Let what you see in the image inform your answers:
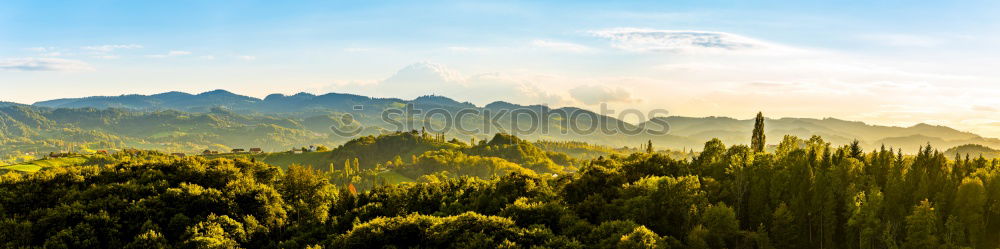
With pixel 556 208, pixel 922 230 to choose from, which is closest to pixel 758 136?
pixel 922 230

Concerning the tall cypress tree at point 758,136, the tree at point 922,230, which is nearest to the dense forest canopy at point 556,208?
the tree at point 922,230

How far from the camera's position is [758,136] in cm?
11662

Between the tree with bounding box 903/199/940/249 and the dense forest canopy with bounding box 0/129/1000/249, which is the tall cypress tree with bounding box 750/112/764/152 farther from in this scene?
the tree with bounding box 903/199/940/249

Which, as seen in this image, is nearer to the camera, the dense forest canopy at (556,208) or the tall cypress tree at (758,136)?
the dense forest canopy at (556,208)

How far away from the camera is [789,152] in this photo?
91750 mm

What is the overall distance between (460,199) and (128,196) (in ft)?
164

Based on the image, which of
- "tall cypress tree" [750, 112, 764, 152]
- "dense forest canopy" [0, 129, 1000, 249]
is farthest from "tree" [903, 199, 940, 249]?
"tall cypress tree" [750, 112, 764, 152]

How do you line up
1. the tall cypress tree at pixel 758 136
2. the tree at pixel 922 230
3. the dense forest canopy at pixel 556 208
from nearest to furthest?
1. the tree at pixel 922 230
2. the dense forest canopy at pixel 556 208
3. the tall cypress tree at pixel 758 136

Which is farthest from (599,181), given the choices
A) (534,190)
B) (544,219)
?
(544,219)

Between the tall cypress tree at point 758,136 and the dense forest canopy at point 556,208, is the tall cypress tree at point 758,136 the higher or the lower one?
the higher one

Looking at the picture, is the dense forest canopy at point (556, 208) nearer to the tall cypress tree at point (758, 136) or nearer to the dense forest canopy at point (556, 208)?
the dense forest canopy at point (556, 208)

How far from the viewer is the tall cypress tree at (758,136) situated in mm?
114125

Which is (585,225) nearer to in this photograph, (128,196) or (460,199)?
(460,199)

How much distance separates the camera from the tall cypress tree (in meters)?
114
